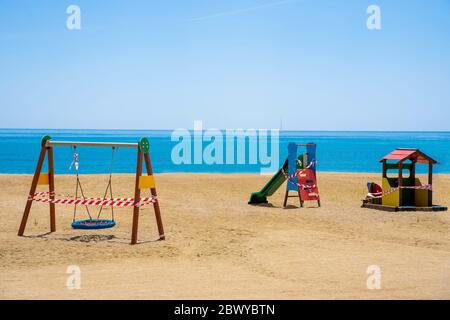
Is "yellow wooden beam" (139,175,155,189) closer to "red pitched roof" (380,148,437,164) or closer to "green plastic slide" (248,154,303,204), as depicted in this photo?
"green plastic slide" (248,154,303,204)

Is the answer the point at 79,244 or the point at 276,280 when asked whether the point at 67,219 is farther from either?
the point at 276,280

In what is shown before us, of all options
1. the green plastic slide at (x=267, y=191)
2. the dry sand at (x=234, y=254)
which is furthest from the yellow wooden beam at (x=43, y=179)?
the green plastic slide at (x=267, y=191)

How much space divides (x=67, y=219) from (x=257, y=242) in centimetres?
550

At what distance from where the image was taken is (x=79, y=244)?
36.8 feet

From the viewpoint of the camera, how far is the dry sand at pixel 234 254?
7959mm

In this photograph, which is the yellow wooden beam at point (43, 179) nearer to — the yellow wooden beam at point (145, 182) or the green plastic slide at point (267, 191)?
the yellow wooden beam at point (145, 182)

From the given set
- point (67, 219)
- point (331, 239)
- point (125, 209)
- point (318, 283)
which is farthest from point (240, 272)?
point (125, 209)

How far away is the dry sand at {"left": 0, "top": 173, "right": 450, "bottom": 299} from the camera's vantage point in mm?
7959

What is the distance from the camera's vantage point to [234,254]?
1044cm

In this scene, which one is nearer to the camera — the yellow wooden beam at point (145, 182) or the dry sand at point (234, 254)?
the dry sand at point (234, 254)

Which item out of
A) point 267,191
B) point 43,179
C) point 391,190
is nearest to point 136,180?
point 43,179

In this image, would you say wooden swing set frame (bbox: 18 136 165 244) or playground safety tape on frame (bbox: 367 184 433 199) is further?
playground safety tape on frame (bbox: 367 184 433 199)

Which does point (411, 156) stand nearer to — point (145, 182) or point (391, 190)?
point (391, 190)

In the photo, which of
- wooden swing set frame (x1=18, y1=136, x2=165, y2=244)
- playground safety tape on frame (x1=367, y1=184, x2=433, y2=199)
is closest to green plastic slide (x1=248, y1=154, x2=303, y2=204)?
playground safety tape on frame (x1=367, y1=184, x2=433, y2=199)
